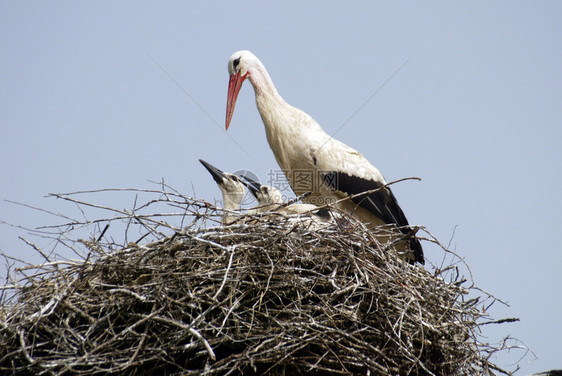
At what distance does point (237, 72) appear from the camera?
4.93m

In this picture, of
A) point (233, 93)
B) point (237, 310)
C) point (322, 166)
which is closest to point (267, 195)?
Result: point (322, 166)

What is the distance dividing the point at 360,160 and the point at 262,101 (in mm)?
771

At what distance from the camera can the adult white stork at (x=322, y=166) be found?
15.0 feet

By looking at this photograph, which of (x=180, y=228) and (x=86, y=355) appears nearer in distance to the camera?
(x=86, y=355)

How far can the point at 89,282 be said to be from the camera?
3146mm

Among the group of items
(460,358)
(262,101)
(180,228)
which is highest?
(262,101)

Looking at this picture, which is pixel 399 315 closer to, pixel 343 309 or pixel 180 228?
pixel 343 309

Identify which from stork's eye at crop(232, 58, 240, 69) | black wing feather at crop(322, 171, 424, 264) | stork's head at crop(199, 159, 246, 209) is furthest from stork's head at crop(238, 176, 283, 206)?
stork's eye at crop(232, 58, 240, 69)

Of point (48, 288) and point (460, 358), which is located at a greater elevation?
point (48, 288)

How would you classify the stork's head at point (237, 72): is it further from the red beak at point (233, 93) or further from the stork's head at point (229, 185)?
the stork's head at point (229, 185)

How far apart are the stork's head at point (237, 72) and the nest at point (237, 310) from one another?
1681mm

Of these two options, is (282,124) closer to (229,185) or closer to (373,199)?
(229,185)

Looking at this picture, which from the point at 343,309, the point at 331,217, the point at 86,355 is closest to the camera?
the point at 86,355

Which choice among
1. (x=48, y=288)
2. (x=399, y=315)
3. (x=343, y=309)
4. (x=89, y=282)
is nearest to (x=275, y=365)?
(x=343, y=309)
